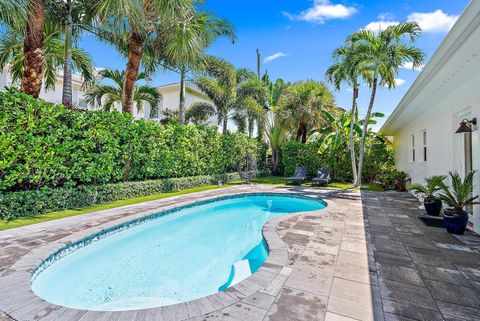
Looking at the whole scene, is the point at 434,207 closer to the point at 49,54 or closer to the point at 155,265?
the point at 155,265

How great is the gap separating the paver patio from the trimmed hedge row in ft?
4.12

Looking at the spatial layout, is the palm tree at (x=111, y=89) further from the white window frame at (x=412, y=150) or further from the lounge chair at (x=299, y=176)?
the white window frame at (x=412, y=150)

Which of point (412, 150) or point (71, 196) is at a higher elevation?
point (412, 150)

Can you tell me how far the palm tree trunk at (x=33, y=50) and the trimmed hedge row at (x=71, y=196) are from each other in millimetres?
3060

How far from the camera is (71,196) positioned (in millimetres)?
7984

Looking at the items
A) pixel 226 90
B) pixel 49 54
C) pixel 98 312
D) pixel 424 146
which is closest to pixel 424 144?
pixel 424 146

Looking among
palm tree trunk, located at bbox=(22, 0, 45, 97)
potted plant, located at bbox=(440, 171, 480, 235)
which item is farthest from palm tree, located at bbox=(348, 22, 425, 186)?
palm tree trunk, located at bbox=(22, 0, 45, 97)

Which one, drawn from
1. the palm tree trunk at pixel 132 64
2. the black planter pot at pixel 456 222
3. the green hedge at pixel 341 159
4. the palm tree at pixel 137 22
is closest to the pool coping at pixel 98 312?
the black planter pot at pixel 456 222

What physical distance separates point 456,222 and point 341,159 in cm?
1200

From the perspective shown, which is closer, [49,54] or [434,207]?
[434,207]

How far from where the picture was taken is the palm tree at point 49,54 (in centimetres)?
916

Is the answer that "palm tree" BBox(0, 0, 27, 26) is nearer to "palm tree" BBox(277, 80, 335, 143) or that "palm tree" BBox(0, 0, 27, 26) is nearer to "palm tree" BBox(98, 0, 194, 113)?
"palm tree" BBox(98, 0, 194, 113)

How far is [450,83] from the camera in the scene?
6.36 meters

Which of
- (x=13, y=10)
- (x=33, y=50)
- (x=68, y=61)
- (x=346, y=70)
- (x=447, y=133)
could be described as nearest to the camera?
(x=13, y=10)
